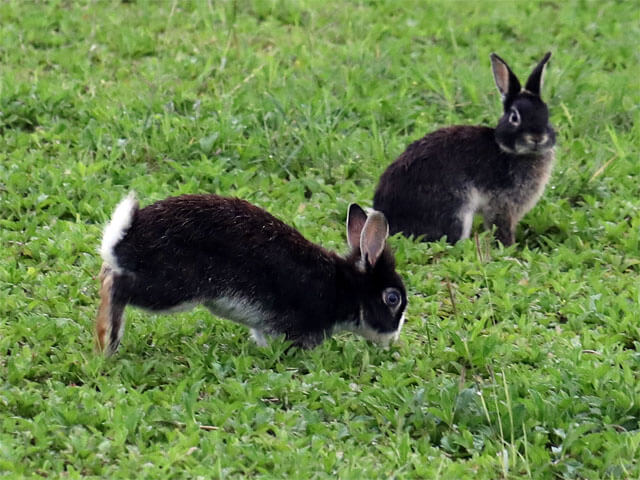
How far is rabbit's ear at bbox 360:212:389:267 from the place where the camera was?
5.80m

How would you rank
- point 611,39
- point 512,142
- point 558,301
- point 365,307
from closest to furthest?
1. point 365,307
2. point 558,301
3. point 512,142
4. point 611,39

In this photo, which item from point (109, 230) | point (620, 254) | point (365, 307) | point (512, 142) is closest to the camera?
point (109, 230)

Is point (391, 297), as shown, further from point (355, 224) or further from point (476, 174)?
point (476, 174)

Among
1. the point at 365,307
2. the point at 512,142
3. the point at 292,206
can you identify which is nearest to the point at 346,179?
the point at 292,206

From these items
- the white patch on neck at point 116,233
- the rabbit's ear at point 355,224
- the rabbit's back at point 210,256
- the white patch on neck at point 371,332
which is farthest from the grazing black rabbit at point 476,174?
the white patch on neck at point 116,233

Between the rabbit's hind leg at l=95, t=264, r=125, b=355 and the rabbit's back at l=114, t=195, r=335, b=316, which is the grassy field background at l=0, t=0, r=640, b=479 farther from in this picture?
the rabbit's back at l=114, t=195, r=335, b=316

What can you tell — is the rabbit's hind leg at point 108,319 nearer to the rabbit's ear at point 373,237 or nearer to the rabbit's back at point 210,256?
the rabbit's back at point 210,256

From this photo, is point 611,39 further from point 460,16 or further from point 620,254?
point 620,254

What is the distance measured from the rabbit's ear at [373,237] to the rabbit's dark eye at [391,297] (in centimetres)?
16

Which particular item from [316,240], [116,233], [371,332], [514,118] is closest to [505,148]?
[514,118]

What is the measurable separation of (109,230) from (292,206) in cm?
244

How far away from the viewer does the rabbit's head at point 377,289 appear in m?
5.86

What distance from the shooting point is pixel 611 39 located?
1034cm

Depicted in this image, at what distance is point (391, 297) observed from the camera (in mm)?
5914
